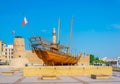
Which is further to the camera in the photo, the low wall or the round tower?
the round tower

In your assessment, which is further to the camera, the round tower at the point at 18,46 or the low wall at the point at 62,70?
the round tower at the point at 18,46

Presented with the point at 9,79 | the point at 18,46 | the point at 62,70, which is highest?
the point at 18,46

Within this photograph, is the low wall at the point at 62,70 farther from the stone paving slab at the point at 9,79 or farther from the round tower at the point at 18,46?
the round tower at the point at 18,46

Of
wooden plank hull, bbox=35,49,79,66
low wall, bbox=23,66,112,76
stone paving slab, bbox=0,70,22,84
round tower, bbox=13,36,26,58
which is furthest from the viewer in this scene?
round tower, bbox=13,36,26,58

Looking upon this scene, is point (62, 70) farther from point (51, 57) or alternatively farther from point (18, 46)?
point (18, 46)

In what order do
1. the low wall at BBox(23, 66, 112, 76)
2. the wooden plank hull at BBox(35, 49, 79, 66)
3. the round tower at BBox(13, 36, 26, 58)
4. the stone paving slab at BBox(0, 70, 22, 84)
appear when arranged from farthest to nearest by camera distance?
the round tower at BBox(13, 36, 26, 58)
the wooden plank hull at BBox(35, 49, 79, 66)
the low wall at BBox(23, 66, 112, 76)
the stone paving slab at BBox(0, 70, 22, 84)

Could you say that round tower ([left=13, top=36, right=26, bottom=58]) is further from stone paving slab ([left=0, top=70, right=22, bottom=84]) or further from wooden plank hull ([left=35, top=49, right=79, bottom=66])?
stone paving slab ([left=0, top=70, right=22, bottom=84])

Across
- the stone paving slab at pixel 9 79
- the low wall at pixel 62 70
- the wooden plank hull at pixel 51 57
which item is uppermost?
the wooden plank hull at pixel 51 57

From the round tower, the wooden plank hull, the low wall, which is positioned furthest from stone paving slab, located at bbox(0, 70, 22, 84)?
the round tower

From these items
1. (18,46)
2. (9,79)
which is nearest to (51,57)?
(9,79)

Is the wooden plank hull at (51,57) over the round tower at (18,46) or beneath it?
beneath

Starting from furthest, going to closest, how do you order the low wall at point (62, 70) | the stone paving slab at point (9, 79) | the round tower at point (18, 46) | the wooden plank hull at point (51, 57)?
the round tower at point (18, 46) < the wooden plank hull at point (51, 57) < the low wall at point (62, 70) < the stone paving slab at point (9, 79)

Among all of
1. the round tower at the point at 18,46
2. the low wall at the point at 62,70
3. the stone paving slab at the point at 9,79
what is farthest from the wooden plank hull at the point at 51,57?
the round tower at the point at 18,46

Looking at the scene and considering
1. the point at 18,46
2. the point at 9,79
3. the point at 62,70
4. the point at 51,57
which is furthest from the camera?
the point at 18,46
